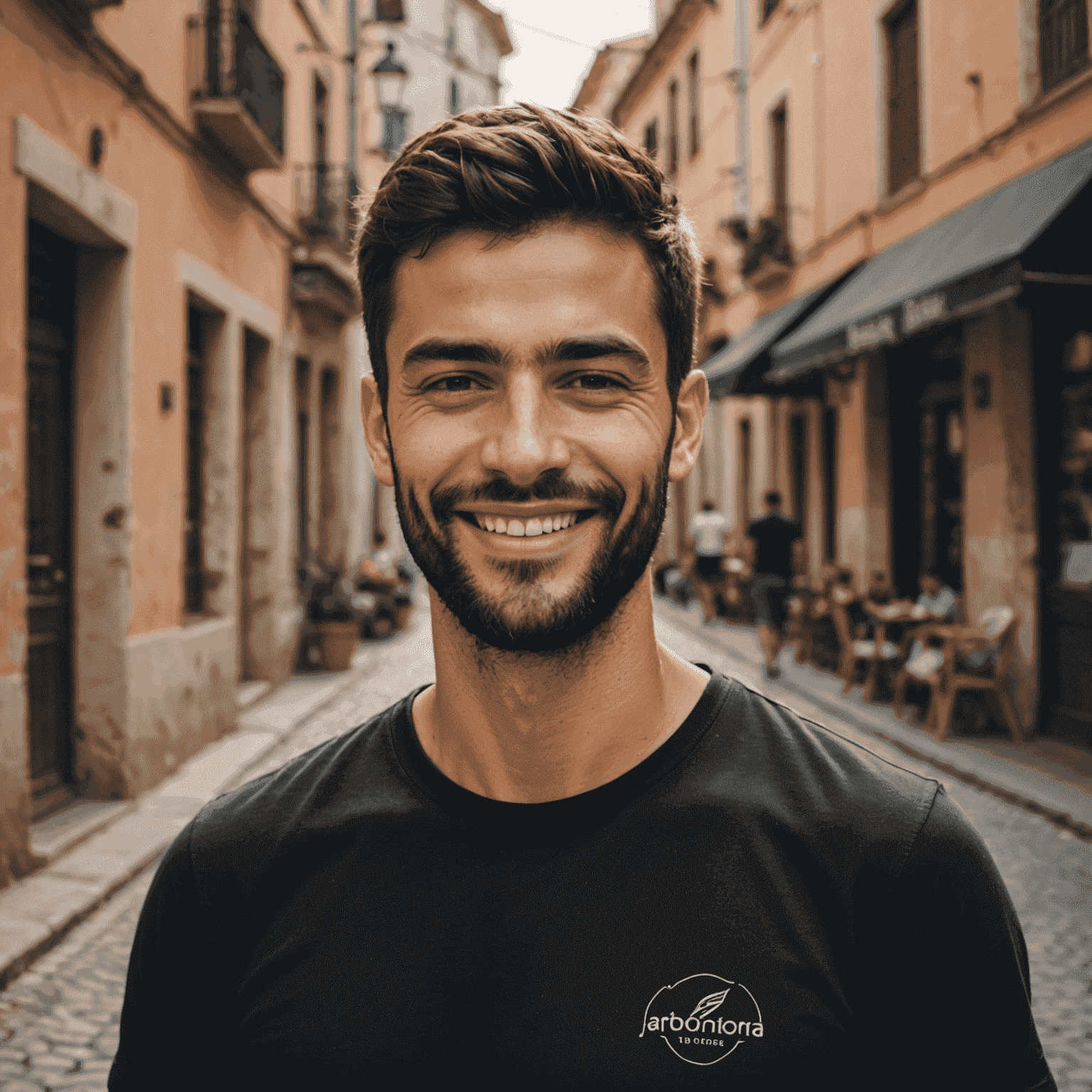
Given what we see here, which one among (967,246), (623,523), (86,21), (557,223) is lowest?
(623,523)

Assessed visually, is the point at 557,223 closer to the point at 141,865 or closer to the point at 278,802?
the point at 278,802

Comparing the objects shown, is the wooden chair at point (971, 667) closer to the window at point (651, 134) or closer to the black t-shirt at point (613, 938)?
the black t-shirt at point (613, 938)

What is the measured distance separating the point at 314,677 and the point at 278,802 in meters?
10.8

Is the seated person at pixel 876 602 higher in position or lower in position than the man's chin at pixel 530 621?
lower

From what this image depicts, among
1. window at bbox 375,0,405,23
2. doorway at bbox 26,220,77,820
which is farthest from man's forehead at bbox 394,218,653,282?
window at bbox 375,0,405,23

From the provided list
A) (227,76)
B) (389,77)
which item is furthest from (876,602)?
(389,77)

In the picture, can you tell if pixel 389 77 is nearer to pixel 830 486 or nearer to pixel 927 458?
pixel 830 486

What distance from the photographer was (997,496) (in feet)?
29.6

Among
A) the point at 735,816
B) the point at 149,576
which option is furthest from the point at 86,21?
the point at 735,816

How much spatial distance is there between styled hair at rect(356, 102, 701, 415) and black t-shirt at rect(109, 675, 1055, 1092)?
0.58 m

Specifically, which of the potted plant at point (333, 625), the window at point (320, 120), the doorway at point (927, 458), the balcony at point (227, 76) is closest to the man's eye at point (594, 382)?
the balcony at point (227, 76)

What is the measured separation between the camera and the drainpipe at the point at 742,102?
56.4 ft

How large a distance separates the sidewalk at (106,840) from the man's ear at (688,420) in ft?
6.81

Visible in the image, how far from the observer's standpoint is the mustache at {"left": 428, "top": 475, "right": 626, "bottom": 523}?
142 centimetres
